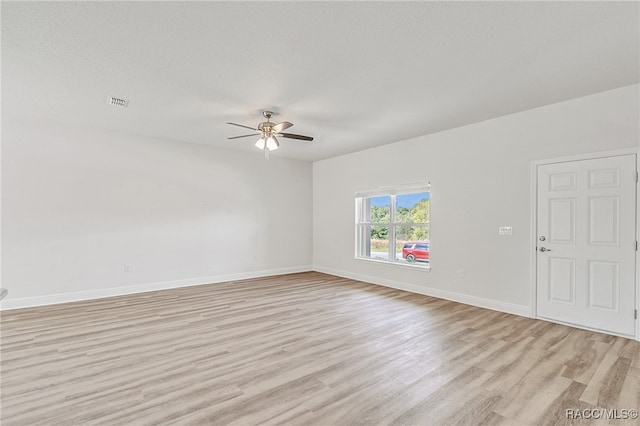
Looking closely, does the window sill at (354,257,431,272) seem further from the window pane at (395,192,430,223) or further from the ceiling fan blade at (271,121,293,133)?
the ceiling fan blade at (271,121,293,133)

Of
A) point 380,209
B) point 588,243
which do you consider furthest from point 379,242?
point 588,243

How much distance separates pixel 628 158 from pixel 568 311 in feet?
6.22

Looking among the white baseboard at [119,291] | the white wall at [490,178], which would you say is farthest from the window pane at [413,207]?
the white baseboard at [119,291]

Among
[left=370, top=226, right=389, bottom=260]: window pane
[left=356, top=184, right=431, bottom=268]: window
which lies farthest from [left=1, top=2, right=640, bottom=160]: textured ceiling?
[left=370, top=226, right=389, bottom=260]: window pane

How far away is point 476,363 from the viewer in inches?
105

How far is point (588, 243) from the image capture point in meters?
3.54

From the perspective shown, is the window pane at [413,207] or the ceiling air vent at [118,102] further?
the window pane at [413,207]

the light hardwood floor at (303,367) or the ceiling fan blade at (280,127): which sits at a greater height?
the ceiling fan blade at (280,127)

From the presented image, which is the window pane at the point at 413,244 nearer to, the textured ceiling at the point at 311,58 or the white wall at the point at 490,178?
the white wall at the point at 490,178

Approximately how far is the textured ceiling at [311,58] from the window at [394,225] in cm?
176

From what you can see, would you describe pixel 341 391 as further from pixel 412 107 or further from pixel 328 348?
pixel 412 107

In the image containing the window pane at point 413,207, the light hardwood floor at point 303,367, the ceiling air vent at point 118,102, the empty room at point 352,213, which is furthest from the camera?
the window pane at point 413,207

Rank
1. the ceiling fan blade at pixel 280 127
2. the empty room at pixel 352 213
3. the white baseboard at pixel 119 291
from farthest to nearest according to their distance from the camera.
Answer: the white baseboard at pixel 119 291 → the ceiling fan blade at pixel 280 127 → the empty room at pixel 352 213

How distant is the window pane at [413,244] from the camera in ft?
17.7
